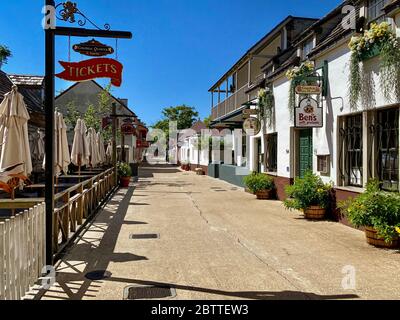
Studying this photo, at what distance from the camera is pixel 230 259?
19.9 feet

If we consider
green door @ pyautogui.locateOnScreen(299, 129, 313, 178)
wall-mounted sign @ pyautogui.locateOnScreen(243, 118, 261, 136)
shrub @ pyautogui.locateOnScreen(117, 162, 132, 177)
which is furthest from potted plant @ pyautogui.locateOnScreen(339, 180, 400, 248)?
shrub @ pyautogui.locateOnScreen(117, 162, 132, 177)

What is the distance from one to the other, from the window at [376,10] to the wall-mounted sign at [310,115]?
2.36m

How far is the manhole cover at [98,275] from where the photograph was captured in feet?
16.8

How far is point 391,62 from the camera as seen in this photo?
23.0 feet

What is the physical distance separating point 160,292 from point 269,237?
141 inches

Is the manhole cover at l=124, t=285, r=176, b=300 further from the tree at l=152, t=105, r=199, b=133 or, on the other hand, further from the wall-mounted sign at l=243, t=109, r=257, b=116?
the tree at l=152, t=105, r=199, b=133

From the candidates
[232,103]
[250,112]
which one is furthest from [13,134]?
[232,103]

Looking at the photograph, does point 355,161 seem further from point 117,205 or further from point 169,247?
point 117,205

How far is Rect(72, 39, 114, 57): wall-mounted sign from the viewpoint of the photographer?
21.4ft

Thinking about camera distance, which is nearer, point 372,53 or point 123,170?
point 372,53

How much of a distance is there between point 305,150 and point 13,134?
8353 millimetres

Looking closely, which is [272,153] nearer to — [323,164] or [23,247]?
[323,164]

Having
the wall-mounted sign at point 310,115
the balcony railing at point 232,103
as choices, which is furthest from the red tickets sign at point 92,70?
the balcony railing at point 232,103
